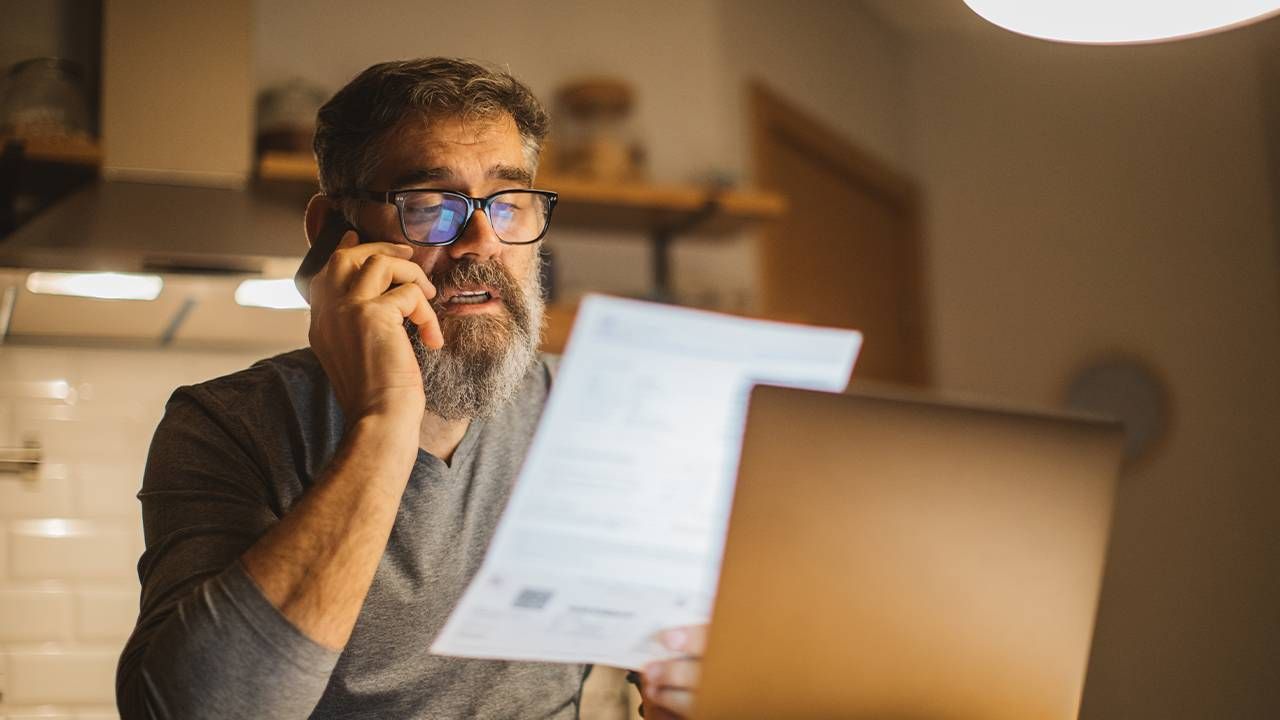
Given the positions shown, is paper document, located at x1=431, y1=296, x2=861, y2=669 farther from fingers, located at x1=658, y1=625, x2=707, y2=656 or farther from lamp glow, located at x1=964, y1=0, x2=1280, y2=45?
lamp glow, located at x1=964, y1=0, x2=1280, y2=45

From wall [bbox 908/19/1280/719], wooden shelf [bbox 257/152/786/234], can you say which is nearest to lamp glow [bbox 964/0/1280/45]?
wooden shelf [bbox 257/152/786/234]

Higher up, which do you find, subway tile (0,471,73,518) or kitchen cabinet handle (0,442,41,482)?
kitchen cabinet handle (0,442,41,482)

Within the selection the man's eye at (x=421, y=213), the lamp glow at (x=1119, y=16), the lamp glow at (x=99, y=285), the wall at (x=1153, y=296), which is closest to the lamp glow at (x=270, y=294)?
the lamp glow at (x=99, y=285)

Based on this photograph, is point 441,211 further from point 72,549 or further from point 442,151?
point 72,549

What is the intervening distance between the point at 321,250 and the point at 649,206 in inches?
52.4

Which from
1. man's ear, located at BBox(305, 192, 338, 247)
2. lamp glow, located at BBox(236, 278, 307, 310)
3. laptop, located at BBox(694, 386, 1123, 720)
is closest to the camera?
laptop, located at BBox(694, 386, 1123, 720)

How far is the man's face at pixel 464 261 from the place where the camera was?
1.07 m

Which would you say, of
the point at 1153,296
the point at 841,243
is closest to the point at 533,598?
the point at 1153,296

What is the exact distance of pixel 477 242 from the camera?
106cm

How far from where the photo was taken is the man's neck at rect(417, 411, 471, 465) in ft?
3.74

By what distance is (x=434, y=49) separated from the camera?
94.2 inches

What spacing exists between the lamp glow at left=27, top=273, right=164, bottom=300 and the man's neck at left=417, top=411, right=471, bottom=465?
745 millimetres

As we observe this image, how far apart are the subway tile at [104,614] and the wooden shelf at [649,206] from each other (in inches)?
33.5

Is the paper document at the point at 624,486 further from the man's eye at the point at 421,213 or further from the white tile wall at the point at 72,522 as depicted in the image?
the white tile wall at the point at 72,522
